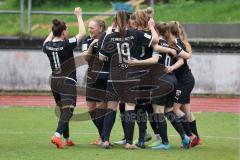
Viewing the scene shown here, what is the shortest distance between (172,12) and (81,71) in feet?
21.7

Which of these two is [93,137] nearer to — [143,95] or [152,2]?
[143,95]

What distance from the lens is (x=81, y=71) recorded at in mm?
22859

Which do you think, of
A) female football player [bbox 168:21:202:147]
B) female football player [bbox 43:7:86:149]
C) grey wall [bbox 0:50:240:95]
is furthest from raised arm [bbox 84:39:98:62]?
grey wall [bbox 0:50:240:95]

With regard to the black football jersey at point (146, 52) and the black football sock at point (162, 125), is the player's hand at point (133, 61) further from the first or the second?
the black football sock at point (162, 125)

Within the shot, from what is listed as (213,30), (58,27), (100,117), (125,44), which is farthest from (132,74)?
(213,30)

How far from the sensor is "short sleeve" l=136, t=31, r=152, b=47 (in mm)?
11453

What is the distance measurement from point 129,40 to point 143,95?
101 centimetres

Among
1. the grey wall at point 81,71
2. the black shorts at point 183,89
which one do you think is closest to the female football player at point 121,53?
the black shorts at point 183,89

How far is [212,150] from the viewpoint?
11625 mm

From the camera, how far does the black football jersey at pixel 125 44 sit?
11.4 meters

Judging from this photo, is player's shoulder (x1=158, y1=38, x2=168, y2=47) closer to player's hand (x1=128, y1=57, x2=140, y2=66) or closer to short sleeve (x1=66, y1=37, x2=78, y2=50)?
player's hand (x1=128, y1=57, x2=140, y2=66)

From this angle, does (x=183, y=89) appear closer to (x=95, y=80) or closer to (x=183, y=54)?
(x=183, y=54)

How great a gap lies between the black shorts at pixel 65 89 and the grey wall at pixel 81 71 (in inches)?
409

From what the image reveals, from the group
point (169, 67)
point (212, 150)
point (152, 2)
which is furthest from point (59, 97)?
point (152, 2)
